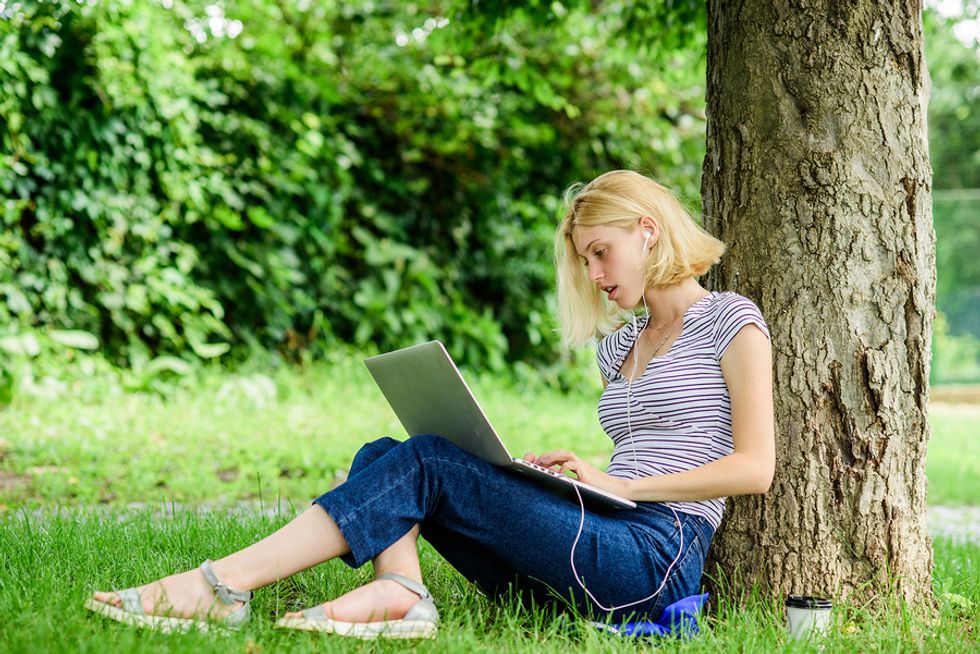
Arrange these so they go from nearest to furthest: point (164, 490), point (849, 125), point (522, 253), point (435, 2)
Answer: point (849, 125) → point (164, 490) → point (435, 2) → point (522, 253)

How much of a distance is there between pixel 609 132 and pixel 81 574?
299 inches

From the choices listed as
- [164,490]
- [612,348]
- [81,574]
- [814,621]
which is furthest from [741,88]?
[164,490]

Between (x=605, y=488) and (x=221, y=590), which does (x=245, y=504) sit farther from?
(x=605, y=488)

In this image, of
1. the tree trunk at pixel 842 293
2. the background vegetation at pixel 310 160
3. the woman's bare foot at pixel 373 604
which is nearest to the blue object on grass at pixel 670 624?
the tree trunk at pixel 842 293

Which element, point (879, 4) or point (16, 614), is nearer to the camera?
point (16, 614)

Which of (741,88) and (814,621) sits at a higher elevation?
(741,88)

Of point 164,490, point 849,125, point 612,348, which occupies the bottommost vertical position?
point 164,490

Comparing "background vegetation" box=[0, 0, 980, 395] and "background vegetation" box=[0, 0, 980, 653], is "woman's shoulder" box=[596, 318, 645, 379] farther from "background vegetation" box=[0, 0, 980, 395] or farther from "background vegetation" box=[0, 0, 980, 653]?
"background vegetation" box=[0, 0, 980, 395]

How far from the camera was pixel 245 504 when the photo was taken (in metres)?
4.95

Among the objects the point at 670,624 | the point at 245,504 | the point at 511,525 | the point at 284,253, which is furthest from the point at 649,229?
the point at 284,253

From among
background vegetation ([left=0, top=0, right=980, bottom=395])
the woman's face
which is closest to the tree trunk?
the woman's face

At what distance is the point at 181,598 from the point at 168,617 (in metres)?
0.05

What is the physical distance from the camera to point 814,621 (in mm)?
2686

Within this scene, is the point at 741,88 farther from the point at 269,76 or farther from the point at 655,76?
the point at 655,76
